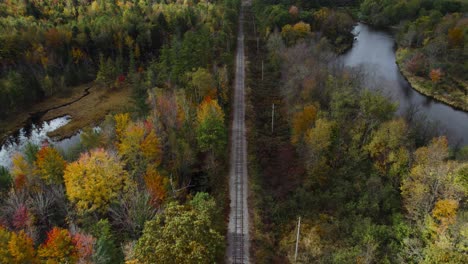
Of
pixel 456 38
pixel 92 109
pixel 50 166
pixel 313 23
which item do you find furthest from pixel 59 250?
pixel 456 38

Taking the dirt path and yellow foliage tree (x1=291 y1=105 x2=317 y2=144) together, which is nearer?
the dirt path

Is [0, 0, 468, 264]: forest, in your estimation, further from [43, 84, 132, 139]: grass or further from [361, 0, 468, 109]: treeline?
[43, 84, 132, 139]: grass

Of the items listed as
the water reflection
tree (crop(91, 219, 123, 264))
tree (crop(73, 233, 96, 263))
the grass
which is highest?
tree (crop(73, 233, 96, 263))

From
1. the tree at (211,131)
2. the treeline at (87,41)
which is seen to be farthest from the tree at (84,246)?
the treeline at (87,41)

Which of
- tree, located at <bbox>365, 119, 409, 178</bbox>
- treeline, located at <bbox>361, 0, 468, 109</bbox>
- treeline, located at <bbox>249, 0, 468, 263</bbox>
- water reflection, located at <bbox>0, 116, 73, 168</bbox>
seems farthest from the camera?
treeline, located at <bbox>361, 0, 468, 109</bbox>

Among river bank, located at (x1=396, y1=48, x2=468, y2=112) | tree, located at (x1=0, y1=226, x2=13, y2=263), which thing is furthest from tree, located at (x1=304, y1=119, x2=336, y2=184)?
river bank, located at (x1=396, y1=48, x2=468, y2=112)

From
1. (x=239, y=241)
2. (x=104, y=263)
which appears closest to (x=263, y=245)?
(x=239, y=241)

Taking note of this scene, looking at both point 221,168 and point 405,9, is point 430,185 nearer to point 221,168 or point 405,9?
point 221,168
